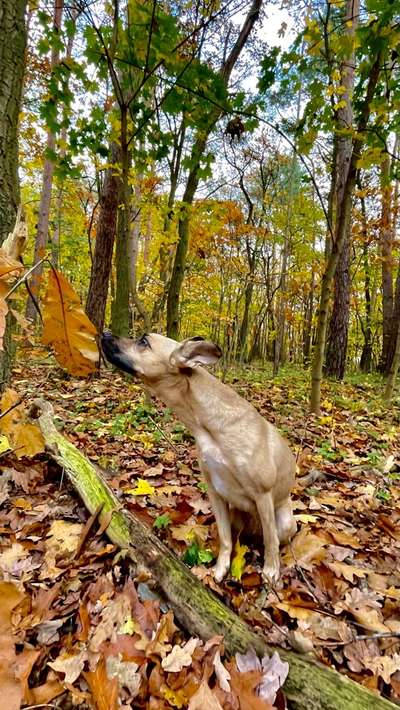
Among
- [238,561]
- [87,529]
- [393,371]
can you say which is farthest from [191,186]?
[238,561]

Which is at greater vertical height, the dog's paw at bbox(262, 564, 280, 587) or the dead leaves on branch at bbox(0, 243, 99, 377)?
the dead leaves on branch at bbox(0, 243, 99, 377)

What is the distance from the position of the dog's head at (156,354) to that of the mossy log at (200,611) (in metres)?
1.08

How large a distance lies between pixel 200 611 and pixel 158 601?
0.91ft

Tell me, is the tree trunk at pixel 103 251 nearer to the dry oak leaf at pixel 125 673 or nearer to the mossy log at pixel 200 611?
the mossy log at pixel 200 611

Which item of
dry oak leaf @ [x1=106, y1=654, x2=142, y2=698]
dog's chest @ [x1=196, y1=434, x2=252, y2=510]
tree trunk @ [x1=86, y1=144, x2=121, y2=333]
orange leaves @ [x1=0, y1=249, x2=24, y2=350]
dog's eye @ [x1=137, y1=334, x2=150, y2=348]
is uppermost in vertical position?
tree trunk @ [x1=86, y1=144, x2=121, y2=333]

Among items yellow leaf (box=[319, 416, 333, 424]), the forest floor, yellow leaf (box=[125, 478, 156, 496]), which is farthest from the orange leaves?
yellow leaf (box=[319, 416, 333, 424])

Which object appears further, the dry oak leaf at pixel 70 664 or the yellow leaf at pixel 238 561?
the yellow leaf at pixel 238 561

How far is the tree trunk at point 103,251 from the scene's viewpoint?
28.8 feet

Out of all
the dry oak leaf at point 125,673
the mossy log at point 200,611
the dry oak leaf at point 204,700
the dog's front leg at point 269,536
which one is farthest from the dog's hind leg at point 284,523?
the dry oak leaf at point 125,673

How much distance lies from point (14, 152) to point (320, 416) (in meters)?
5.90

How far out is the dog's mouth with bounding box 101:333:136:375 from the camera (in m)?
2.85

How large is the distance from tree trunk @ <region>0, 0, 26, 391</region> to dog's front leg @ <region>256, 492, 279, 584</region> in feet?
A: 7.56

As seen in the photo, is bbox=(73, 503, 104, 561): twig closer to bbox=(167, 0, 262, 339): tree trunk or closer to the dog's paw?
the dog's paw

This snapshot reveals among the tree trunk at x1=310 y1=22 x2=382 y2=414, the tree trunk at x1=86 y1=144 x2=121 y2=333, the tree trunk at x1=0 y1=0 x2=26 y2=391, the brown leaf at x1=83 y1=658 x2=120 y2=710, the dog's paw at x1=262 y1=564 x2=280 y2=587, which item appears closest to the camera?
the brown leaf at x1=83 y1=658 x2=120 y2=710
